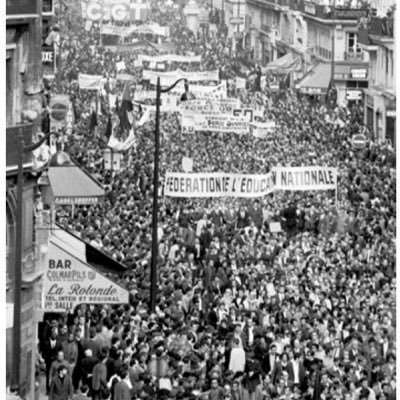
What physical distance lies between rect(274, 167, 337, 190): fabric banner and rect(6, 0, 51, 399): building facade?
14711 mm

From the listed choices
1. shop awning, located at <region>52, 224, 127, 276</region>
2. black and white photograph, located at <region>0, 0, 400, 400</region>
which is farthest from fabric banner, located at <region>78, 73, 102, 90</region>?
shop awning, located at <region>52, 224, 127, 276</region>

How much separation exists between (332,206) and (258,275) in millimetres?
13196

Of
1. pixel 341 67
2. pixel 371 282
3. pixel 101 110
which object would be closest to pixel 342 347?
pixel 371 282

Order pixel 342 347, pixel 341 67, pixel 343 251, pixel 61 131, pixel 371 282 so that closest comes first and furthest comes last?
pixel 342 347 < pixel 371 282 < pixel 343 251 < pixel 61 131 < pixel 341 67

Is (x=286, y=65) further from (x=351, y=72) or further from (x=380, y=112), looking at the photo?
(x=380, y=112)

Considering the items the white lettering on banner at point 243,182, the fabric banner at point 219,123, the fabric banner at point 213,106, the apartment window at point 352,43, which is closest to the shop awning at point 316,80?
the apartment window at point 352,43

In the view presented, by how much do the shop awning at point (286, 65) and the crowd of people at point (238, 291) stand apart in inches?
1816

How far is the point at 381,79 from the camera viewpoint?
10319 centimetres

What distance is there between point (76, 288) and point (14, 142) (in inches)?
108

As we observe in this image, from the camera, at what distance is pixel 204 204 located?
59781 millimetres

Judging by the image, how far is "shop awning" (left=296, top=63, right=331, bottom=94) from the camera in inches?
4230

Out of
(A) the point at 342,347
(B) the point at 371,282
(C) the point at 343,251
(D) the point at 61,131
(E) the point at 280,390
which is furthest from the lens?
(D) the point at 61,131

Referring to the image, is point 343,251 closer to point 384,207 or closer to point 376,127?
point 384,207

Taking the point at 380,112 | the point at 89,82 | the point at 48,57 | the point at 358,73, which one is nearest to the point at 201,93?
the point at 48,57
